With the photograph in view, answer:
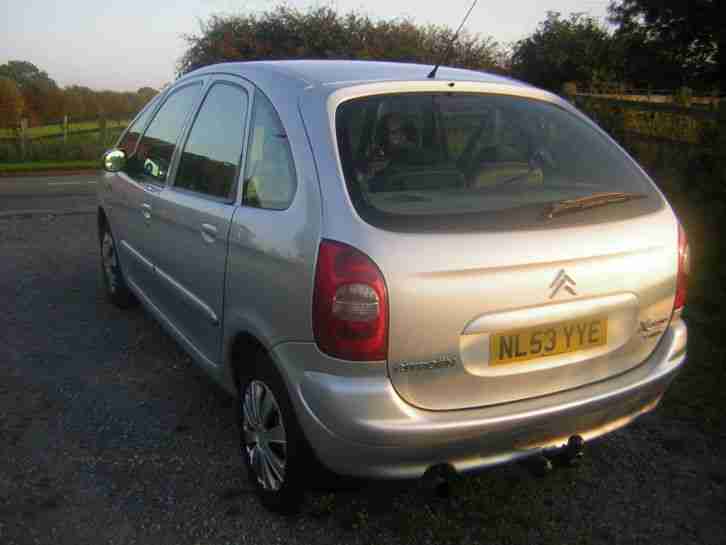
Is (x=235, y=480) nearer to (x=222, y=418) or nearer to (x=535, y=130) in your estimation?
(x=222, y=418)

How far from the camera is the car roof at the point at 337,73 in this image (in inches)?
119

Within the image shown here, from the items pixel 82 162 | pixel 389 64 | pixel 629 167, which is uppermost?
pixel 389 64

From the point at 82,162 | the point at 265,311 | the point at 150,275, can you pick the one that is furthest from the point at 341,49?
the point at 265,311

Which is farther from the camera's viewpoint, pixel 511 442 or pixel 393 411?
pixel 511 442

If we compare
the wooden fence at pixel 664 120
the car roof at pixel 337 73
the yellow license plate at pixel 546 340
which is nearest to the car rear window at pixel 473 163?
the car roof at pixel 337 73

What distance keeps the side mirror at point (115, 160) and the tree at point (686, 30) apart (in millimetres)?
26632

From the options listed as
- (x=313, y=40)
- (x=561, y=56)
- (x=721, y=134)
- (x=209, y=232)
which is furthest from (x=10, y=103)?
(x=209, y=232)

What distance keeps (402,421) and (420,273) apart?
1.57 feet

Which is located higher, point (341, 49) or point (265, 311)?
point (341, 49)

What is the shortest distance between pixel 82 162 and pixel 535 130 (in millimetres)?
20807

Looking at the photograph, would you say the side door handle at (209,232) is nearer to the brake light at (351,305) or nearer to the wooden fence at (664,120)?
the brake light at (351,305)

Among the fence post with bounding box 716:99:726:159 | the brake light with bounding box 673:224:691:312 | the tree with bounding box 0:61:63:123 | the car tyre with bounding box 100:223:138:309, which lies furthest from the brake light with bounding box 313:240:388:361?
the tree with bounding box 0:61:63:123

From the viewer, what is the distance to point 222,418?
3.90 meters

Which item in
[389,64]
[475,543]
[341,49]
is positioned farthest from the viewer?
[341,49]
